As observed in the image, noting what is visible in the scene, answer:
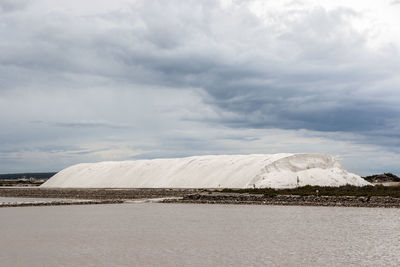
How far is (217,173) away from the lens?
46500 millimetres

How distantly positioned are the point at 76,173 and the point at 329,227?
50.2 meters

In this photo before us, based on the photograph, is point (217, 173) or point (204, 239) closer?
point (204, 239)

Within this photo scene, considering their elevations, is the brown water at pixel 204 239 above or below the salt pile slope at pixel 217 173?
below

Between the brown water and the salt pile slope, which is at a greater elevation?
the salt pile slope

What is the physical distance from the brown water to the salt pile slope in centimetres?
1734

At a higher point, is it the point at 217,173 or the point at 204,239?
the point at 217,173

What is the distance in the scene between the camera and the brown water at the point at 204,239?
1036cm

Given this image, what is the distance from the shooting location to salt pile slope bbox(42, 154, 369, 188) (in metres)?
37.6

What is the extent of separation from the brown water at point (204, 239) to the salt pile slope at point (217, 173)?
17.3 meters

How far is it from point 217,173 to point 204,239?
33323 mm

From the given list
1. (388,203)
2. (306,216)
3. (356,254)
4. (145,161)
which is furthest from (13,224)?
(145,161)

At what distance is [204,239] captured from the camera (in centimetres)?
1323

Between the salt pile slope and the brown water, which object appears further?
the salt pile slope

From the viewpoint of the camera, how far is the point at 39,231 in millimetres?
15336
